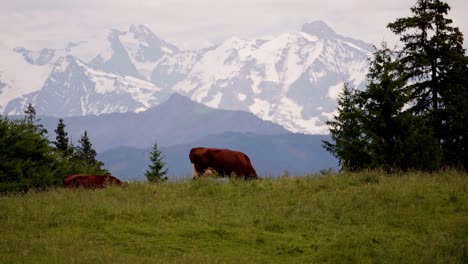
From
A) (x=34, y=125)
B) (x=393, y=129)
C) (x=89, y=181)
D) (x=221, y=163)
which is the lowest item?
(x=89, y=181)

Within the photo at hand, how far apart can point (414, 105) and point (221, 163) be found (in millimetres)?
21021

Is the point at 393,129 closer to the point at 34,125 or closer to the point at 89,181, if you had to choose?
the point at 89,181

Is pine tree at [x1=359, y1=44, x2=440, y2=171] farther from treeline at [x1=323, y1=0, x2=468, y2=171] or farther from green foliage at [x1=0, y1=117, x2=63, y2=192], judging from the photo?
green foliage at [x1=0, y1=117, x2=63, y2=192]

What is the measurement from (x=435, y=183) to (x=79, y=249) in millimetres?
9914

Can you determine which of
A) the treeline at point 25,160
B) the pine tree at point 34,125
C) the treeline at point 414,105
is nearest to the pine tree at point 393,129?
the treeline at point 414,105

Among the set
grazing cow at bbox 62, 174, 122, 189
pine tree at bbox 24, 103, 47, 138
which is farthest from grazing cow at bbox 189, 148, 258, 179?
pine tree at bbox 24, 103, 47, 138

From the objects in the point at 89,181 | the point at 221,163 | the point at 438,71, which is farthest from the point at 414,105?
the point at 89,181

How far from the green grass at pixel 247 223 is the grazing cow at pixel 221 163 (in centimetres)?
269

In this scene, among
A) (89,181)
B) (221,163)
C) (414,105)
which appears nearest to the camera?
(89,181)

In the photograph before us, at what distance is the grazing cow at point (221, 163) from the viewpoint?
20766 millimetres

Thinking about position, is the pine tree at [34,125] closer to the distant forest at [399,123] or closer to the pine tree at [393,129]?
the distant forest at [399,123]

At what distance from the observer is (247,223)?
13883 millimetres

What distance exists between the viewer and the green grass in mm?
A: 11602

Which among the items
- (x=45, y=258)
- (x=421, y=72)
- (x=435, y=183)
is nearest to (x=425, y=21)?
(x=421, y=72)
